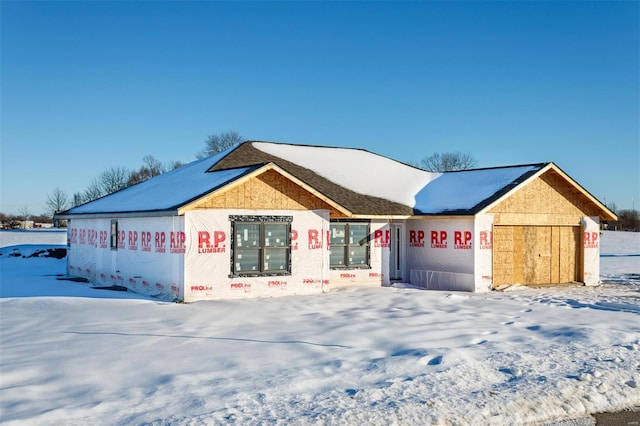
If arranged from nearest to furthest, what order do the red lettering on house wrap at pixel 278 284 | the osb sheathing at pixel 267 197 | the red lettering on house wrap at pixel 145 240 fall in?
the osb sheathing at pixel 267 197, the red lettering on house wrap at pixel 278 284, the red lettering on house wrap at pixel 145 240

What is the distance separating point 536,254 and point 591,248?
9.54 ft

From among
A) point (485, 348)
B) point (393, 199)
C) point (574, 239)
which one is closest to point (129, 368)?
point (485, 348)

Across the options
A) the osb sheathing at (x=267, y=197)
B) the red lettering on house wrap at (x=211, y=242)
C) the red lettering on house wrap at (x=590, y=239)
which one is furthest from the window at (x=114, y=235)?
the red lettering on house wrap at (x=590, y=239)

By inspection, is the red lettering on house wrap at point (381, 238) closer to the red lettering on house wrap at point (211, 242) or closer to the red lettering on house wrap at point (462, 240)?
the red lettering on house wrap at point (462, 240)

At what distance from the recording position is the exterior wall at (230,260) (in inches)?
672

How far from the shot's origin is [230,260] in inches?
695

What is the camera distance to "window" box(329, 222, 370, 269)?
21.0m

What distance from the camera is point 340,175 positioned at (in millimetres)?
24656

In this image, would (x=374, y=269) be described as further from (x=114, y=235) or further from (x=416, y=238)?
(x=114, y=235)

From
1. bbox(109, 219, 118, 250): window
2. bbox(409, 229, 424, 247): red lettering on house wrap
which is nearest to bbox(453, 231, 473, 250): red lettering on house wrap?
bbox(409, 229, 424, 247): red lettering on house wrap

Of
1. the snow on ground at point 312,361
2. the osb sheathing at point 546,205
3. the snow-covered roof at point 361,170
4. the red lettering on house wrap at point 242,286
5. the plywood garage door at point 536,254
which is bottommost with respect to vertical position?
the snow on ground at point 312,361

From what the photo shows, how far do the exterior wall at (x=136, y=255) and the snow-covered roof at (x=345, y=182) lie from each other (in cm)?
55

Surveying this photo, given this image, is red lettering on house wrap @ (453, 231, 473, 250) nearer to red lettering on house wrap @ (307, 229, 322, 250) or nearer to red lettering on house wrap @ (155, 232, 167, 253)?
red lettering on house wrap @ (307, 229, 322, 250)

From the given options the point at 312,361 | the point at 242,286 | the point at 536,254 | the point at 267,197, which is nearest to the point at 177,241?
the point at 242,286
